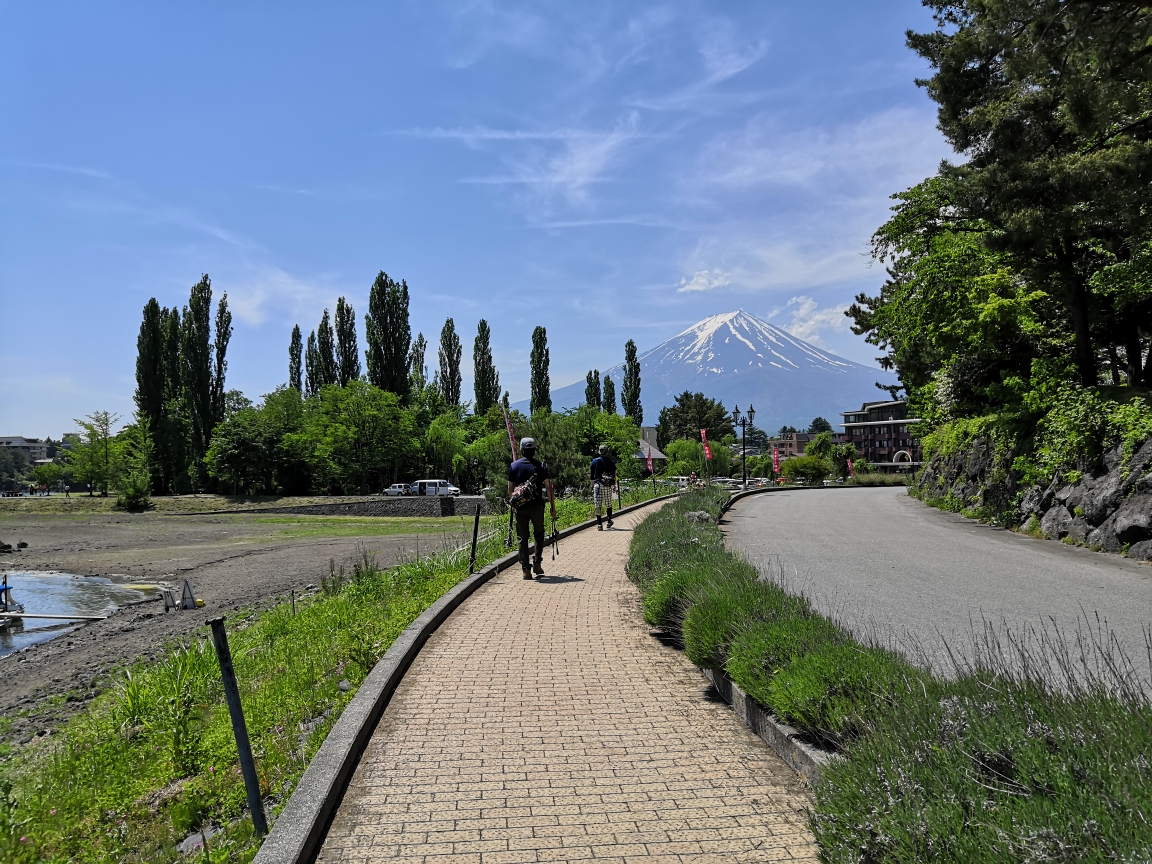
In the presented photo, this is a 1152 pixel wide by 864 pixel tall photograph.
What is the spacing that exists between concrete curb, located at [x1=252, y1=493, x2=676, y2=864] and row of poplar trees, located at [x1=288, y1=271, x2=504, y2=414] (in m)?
59.5

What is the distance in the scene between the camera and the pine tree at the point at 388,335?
63156 mm

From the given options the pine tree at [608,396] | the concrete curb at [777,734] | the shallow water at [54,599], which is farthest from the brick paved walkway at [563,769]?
the pine tree at [608,396]

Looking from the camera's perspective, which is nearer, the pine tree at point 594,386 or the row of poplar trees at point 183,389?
the row of poplar trees at point 183,389

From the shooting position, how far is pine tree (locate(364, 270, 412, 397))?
63.2 metres

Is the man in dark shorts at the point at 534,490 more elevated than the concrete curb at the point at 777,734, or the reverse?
the man in dark shorts at the point at 534,490

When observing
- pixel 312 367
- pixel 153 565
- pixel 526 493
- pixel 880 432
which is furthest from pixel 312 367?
pixel 880 432

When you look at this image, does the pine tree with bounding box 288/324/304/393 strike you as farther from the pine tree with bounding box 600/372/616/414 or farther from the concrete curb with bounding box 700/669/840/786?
the concrete curb with bounding box 700/669/840/786

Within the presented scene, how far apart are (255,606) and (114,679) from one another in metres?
4.73

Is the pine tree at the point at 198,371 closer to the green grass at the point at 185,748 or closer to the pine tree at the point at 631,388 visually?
the pine tree at the point at 631,388

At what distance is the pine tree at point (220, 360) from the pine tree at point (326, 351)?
344 inches

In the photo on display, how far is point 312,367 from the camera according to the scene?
74.0 metres

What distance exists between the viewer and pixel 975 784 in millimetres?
2707

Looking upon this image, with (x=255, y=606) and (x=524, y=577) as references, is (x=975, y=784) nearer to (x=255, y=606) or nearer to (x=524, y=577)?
(x=524, y=577)

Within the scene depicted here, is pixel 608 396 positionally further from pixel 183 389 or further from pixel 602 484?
pixel 602 484
